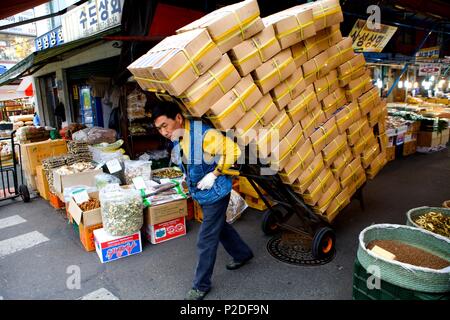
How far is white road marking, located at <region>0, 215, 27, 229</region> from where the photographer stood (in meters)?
5.18

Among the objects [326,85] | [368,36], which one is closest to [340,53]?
[326,85]

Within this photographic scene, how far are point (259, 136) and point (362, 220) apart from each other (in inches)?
114

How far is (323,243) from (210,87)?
2351 mm

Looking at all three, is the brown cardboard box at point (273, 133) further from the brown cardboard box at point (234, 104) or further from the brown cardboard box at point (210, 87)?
the brown cardboard box at point (210, 87)

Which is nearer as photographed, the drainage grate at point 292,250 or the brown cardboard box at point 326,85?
the brown cardboard box at point 326,85

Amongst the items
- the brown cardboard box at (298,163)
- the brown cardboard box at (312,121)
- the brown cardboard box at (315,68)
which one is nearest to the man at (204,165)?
the brown cardboard box at (298,163)

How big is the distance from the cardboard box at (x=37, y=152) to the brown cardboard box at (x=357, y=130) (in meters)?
6.00

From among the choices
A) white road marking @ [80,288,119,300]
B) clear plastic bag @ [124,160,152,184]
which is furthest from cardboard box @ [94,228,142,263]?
clear plastic bag @ [124,160,152,184]

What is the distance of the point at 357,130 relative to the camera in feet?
13.0

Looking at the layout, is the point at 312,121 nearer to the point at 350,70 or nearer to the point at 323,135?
the point at 323,135

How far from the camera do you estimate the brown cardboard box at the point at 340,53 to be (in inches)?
141

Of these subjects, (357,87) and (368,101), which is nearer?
(357,87)

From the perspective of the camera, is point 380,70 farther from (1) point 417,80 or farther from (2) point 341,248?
(2) point 341,248

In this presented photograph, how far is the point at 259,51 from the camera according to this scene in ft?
9.51
